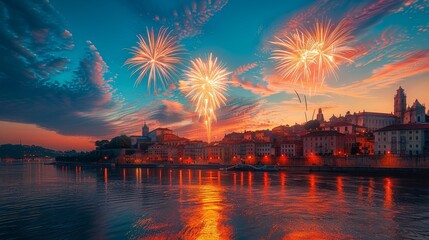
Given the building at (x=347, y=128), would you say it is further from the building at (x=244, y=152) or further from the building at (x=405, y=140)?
the building at (x=244, y=152)

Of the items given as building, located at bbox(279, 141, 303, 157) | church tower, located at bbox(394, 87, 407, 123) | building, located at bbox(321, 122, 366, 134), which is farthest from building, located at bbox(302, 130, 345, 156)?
church tower, located at bbox(394, 87, 407, 123)

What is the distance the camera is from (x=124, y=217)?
20.8 metres

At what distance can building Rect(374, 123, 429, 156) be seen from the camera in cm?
6050

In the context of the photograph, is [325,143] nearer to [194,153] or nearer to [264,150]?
[264,150]

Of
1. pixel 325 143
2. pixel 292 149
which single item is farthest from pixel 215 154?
pixel 325 143

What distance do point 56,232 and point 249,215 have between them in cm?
1190

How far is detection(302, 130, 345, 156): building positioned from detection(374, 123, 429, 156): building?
32.5 feet

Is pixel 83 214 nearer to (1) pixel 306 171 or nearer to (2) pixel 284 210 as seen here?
(2) pixel 284 210

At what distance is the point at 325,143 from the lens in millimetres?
76688

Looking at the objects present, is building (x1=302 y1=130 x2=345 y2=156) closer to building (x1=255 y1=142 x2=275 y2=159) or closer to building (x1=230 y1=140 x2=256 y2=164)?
building (x1=255 y1=142 x2=275 y2=159)

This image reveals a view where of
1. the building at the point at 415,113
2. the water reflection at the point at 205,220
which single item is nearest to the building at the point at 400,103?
the building at the point at 415,113

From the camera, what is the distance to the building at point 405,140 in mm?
60500

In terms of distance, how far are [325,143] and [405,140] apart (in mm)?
17956

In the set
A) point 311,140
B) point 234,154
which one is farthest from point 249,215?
point 234,154
